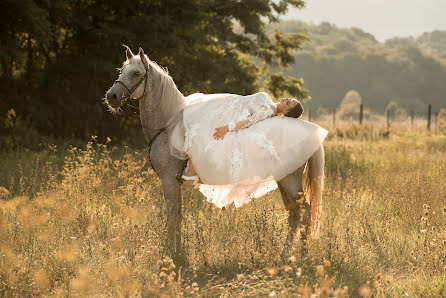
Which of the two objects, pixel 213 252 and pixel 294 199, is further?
pixel 213 252

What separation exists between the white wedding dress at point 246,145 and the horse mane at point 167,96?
246 millimetres

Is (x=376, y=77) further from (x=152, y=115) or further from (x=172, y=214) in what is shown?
(x=172, y=214)

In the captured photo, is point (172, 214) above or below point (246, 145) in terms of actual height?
below

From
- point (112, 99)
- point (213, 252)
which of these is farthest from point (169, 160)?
point (213, 252)

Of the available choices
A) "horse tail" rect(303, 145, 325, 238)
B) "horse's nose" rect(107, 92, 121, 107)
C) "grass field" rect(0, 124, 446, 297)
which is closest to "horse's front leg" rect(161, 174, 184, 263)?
"grass field" rect(0, 124, 446, 297)

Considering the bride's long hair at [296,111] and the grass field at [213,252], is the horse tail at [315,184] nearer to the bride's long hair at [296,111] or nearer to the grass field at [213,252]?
the grass field at [213,252]

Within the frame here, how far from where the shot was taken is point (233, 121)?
491 cm

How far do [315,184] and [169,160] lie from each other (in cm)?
165

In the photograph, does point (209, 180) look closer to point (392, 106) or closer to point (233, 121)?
point (233, 121)

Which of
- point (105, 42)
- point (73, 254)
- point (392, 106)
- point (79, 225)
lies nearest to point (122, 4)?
point (105, 42)

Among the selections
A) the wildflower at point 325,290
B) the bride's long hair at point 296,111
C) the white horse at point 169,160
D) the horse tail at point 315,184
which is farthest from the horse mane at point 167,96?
the wildflower at point 325,290

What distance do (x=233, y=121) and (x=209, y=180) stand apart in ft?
2.27

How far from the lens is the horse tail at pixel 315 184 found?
494 centimetres

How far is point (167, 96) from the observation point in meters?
5.21
